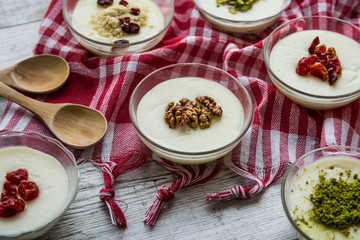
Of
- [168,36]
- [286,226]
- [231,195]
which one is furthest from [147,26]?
[286,226]

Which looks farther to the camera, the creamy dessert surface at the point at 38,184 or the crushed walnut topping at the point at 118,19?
the crushed walnut topping at the point at 118,19

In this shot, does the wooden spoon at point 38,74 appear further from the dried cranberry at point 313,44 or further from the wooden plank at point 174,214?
the dried cranberry at point 313,44

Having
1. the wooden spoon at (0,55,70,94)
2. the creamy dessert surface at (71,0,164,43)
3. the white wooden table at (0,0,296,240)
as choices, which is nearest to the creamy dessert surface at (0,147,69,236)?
the white wooden table at (0,0,296,240)

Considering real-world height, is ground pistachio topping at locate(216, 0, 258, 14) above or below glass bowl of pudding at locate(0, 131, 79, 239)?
above

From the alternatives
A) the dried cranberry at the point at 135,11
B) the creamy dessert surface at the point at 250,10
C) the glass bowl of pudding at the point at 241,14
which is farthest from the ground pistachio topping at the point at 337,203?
the dried cranberry at the point at 135,11

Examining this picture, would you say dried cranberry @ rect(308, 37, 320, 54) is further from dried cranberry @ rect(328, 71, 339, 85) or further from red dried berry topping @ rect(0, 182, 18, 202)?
red dried berry topping @ rect(0, 182, 18, 202)

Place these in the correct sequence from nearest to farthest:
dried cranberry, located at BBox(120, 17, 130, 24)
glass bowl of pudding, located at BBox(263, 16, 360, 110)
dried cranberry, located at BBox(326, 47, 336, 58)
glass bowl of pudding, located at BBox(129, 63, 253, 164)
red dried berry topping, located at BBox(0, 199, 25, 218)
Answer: red dried berry topping, located at BBox(0, 199, 25, 218) < glass bowl of pudding, located at BBox(129, 63, 253, 164) < glass bowl of pudding, located at BBox(263, 16, 360, 110) < dried cranberry, located at BBox(326, 47, 336, 58) < dried cranberry, located at BBox(120, 17, 130, 24)

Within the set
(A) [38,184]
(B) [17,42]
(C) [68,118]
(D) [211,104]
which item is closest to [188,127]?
(D) [211,104]

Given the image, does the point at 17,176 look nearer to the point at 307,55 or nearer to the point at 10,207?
the point at 10,207
